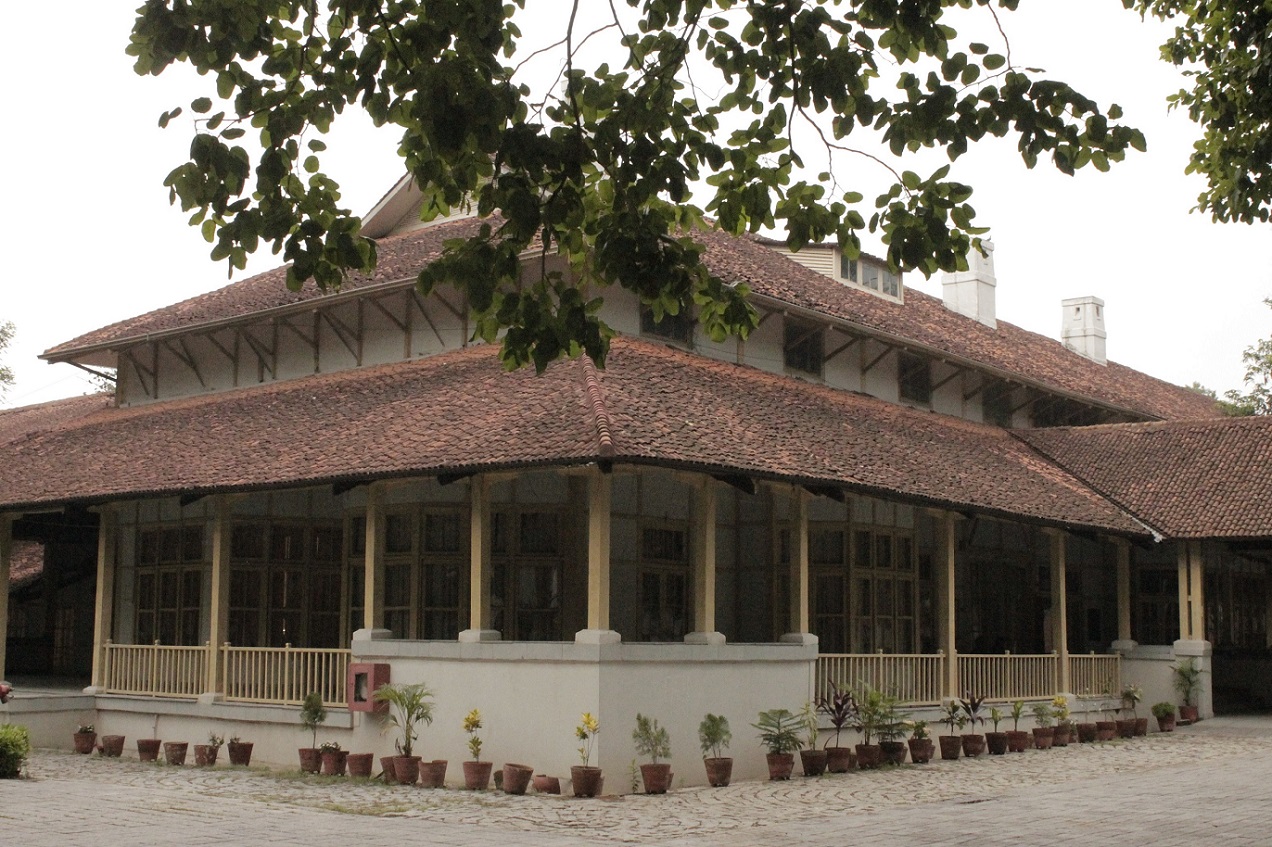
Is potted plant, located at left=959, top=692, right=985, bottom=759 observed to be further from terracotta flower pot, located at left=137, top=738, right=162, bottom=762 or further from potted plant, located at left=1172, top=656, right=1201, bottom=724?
terracotta flower pot, located at left=137, top=738, right=162, bottom=762

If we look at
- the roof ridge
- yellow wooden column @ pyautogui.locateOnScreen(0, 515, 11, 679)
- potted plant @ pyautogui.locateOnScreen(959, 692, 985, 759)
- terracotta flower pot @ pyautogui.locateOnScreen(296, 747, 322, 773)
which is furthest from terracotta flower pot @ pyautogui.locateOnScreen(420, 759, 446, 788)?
yellow wooden column @ pyautogui.locateOnScreen(0, 515, 11, 679)

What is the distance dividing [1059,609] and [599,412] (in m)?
10.8

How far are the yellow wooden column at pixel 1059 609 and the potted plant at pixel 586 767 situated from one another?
10.9 meters

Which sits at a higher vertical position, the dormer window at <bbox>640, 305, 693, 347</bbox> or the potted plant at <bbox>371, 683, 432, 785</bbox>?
the dormer window at <bbox>640, 305, 693, 347</bbox>

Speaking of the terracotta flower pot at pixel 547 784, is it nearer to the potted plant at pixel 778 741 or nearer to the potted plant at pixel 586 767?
the potted plant at pixel 586 767

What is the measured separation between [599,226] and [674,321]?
11.9 metres

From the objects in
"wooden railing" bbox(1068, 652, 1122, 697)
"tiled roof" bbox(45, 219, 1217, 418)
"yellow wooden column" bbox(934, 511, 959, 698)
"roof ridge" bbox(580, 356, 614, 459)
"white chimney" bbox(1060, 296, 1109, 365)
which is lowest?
"wooden railing" bbox(1068, 652, 1122, 697)

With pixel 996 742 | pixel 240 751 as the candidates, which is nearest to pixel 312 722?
pixel 240 751

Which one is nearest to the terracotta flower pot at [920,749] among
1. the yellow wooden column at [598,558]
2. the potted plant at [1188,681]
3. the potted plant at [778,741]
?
the potted plant at [778,741]

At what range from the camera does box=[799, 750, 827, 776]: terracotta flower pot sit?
1758cm

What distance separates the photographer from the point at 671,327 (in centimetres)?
2166

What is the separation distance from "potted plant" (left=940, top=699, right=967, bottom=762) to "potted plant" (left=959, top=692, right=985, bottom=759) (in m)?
0.08

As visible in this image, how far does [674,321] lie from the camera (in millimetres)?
21734

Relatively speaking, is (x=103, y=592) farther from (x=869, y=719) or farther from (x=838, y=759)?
(x=869, y=719)
